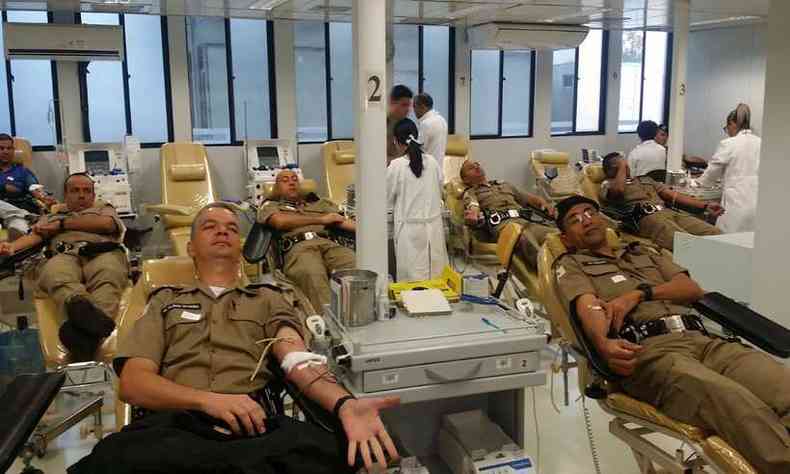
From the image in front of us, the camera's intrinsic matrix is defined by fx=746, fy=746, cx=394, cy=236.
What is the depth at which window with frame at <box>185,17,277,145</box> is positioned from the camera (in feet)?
26.3

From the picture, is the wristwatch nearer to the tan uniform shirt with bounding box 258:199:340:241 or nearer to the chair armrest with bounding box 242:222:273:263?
the chair armrest with bounding box 242:222:273:263

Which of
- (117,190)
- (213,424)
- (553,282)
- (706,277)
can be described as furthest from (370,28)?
(117,190)

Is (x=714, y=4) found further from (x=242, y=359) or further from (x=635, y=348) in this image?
(x=242, y=359)

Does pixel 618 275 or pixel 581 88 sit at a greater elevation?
pixel 581 88

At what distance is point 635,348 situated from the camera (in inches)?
102

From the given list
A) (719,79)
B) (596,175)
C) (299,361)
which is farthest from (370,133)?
(719,79)

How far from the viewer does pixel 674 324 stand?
9.20ft

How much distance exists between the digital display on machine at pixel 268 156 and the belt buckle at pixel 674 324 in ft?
17.4

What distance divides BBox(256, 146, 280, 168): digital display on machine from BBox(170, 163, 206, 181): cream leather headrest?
0.75m

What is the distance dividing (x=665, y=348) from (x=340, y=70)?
6871mm

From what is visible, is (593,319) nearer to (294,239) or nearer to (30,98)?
(294,239)

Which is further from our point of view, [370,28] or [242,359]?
[370,28]

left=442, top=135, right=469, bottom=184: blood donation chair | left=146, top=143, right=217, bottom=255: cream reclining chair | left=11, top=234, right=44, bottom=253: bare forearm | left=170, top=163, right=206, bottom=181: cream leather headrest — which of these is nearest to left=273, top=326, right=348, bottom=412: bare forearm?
left=11, top=234, right=44, bottom=253: bare forearm

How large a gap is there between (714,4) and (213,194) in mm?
5107
